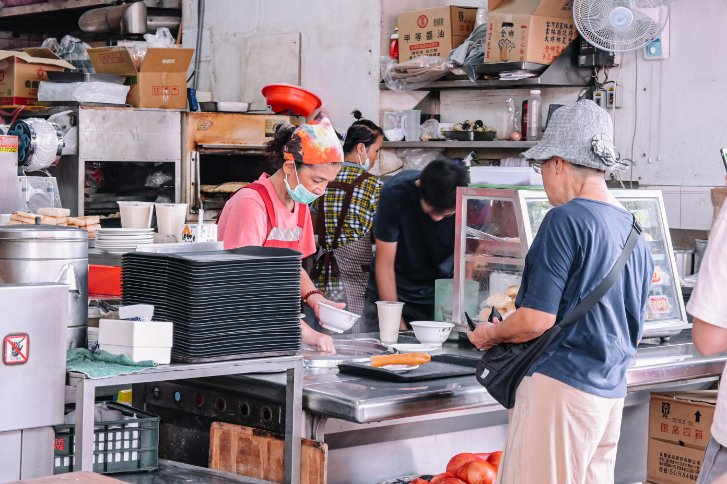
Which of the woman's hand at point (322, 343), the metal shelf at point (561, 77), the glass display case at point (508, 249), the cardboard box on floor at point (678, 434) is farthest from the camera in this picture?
the metal shelf at point (561, 77)

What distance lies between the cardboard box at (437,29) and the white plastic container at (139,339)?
480 cm

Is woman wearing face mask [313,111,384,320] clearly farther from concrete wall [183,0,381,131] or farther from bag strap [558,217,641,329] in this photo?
bag strap [558,217,641,329]

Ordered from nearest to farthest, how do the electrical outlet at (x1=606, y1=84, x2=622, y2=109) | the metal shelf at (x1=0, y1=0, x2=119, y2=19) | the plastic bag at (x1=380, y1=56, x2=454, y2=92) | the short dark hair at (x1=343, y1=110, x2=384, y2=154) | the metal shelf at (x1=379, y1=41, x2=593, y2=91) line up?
the short dark hair at (x1=343, y1=110, x2=384, y2=154), the metal shelf at (x1=379, y1=41, x2=593, y2=91), the electrical outlet at (x1=606, y1=84, x2=622, y2=109), the plastic bag at (x1=380, y1=56, x2=454, y2=92), the metal shelf at (x1=0, y1=0, x2=119, y2=19)

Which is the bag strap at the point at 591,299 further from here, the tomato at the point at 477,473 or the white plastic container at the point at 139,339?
the white plastic container at the point at 139,339

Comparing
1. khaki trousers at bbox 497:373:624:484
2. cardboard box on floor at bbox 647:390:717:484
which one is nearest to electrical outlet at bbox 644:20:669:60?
cardboard box on floor at bbox 647:390:717:484

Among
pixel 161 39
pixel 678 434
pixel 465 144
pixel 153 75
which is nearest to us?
pixel 678 434

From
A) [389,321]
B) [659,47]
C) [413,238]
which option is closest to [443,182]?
[413,238]

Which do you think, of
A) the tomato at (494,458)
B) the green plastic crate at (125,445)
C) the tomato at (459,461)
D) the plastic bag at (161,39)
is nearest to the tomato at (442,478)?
the tomato at (459,461)

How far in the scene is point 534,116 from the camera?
6785 millimetres

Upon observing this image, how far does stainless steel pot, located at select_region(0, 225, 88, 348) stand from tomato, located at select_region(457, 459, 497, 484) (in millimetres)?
1221

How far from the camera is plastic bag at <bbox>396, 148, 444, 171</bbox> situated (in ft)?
24.3

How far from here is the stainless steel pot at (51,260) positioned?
2.64 meters

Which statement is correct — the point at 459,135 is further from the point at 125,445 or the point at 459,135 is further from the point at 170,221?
the point at 125,445

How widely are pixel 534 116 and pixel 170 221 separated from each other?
3435 mm
